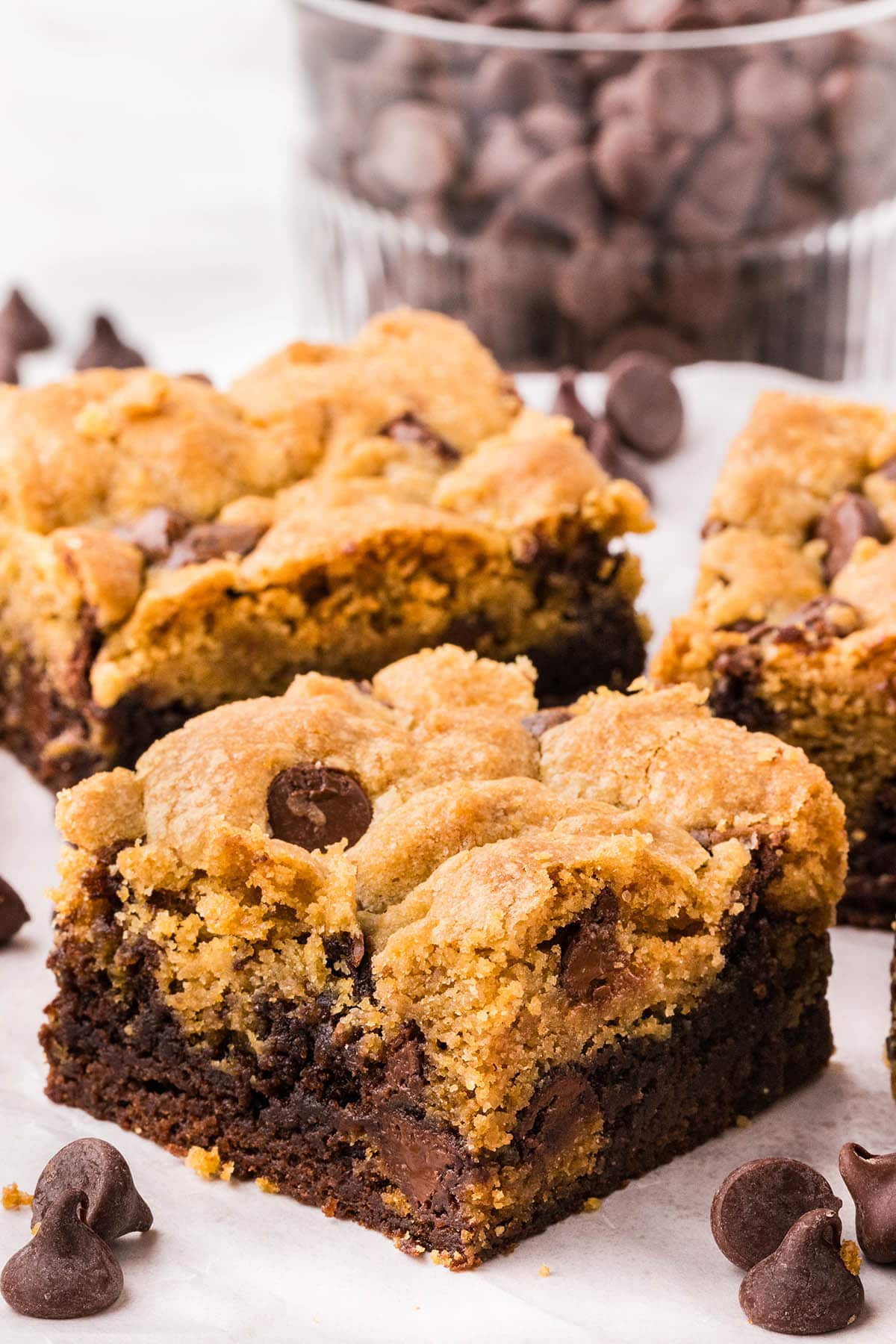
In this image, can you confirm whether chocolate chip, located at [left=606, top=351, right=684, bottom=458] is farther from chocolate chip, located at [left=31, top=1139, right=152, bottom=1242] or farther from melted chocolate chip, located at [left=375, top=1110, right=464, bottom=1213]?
chocolate chip, located at [left=31, top=1139, right=152, bottom=1242]

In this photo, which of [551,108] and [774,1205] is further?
[551,108]

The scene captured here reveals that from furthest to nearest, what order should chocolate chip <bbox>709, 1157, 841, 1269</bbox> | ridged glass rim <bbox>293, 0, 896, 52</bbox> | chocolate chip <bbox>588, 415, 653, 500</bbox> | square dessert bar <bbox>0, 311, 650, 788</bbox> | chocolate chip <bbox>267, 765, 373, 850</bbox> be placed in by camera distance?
ridged glass rim <bbox>293, 0, 896, 52</bbox>, chocolate chip <bbox>588, 415, 653, 500</bbox>, square dessert bar <bbox>0, 311, 650, 788</bbox>, chocolate chip <bbox>267, 765, 373, 850</bbox>, chocolate chip <bbox>709, 1157, 841, 1269</bbox>

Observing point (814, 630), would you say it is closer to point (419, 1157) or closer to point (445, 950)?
point (445, 950)

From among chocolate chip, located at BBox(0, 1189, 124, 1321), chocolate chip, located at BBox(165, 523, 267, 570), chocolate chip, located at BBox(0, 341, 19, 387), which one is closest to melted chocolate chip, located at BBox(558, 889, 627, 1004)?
chocolate chip, located at BBox(0, 1189, 124, 1321)

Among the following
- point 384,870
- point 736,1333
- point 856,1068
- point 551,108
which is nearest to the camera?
point 736,1333

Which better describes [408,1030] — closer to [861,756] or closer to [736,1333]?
[736,1333]

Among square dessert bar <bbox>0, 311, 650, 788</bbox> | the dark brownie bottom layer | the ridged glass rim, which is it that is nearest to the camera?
the dark brownie bottom layer

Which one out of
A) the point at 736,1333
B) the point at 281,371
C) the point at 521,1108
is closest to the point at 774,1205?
the point at 736,1333
